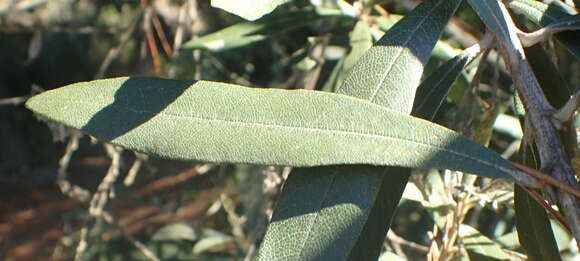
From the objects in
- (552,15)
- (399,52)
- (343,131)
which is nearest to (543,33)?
(552,15)

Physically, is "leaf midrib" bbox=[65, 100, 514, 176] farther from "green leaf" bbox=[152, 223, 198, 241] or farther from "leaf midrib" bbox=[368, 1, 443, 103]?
"green leaf" bbox=[152, 223, 198, 241]

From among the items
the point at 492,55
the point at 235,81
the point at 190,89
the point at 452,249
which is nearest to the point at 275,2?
the point at 190,89

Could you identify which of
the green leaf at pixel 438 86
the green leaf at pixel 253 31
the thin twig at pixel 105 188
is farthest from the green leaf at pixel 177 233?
the green leaf at pixel 438 86

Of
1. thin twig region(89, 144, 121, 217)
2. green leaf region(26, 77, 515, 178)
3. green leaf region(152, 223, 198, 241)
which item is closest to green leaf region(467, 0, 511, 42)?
green leaf region(26, 77, 515, 178)

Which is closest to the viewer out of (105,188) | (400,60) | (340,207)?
(340,207)

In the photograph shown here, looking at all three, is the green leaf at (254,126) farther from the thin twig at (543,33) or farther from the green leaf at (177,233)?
the green leaf at (177,233)

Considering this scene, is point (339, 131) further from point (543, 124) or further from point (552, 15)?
point (552, 15)
